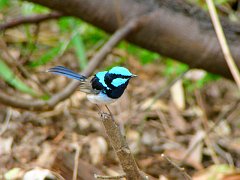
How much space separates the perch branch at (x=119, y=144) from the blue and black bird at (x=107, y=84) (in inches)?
10.3

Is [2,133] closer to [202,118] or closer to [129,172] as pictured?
[202,118]

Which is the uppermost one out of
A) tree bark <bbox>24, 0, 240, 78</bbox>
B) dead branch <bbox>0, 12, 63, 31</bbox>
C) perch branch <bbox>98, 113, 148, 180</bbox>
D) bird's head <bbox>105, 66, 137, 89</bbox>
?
dead branch <bbox>0, 12, 63, 31</bbox>

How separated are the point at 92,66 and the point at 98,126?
147 cm

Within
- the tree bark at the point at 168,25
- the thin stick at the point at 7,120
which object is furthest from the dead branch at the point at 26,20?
the thin stick at the point at 7,120

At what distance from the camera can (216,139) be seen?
5148 millimetres

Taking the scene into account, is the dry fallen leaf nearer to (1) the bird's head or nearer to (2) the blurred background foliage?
(2) the blurred background foliage

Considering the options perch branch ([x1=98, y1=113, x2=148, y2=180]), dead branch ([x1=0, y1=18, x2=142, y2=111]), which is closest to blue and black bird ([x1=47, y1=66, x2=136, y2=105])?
perch branch ([x1=98, y1=113, x2=148, y2=180])

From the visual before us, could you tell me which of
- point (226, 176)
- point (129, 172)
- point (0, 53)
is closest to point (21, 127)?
point (0, 53)

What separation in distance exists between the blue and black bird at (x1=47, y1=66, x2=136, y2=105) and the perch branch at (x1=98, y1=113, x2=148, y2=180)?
0.26 metres

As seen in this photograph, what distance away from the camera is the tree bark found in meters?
3.95

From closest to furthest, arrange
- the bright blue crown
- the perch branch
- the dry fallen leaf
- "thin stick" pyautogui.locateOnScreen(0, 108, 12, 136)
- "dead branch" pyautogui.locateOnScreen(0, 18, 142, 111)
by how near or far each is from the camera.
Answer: the perch branch
the bright blue crown
"dead branch" pyautogui.locateOnScreen(0, 18, 142, 111)
"thin stick" pyautogui.locateOnScreen(0, 108, 12, 136)
the dry fallen leaf

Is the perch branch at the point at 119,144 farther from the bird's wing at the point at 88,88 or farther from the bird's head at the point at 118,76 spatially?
the bird's wing at the point at 88,88

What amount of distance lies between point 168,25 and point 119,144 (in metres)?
1.67

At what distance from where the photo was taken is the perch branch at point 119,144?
2.56 metres
